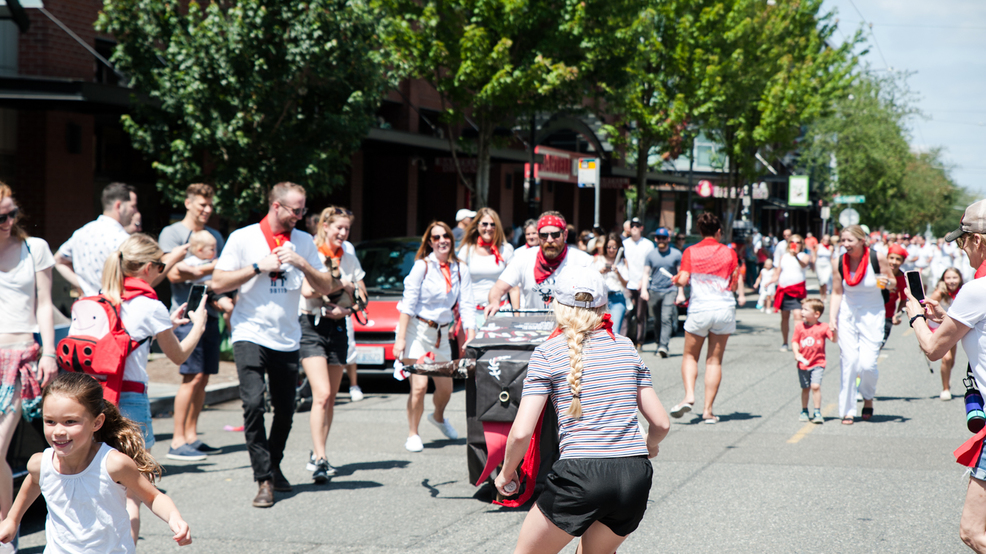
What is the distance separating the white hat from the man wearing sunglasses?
38.3ft

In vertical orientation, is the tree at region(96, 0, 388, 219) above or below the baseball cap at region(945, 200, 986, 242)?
above

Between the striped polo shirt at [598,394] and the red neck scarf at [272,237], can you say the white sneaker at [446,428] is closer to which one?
the red neck scarf at [272,237]

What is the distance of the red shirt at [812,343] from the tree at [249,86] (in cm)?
619

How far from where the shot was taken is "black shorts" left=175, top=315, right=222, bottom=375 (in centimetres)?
763

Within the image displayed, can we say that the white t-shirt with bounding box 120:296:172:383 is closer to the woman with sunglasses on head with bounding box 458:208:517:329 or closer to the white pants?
the woman with sunglasses on head with bounding box 458:208:517:329

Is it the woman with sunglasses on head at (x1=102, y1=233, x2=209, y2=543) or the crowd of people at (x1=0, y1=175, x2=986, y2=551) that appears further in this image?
the woman with sunglasses on head at (x1=102, y1=233, x2=209, y2=543)

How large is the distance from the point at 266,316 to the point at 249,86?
6.28 m

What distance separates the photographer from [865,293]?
8.88 metres

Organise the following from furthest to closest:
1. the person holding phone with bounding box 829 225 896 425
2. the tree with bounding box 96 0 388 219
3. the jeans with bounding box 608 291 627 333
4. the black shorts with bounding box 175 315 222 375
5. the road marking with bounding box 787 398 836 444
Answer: the jeans with bounding box 608 291 627 333 < the tree with bounding box 96 0 388 219 < the person holding phone with bounding box 829 225 896 425 < the road marking with bounding box 787 398 836 444 < the black shorts with bounding box 175 315 222 375

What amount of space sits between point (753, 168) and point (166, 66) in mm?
23730

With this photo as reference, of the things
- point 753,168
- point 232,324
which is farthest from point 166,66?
point 753,168

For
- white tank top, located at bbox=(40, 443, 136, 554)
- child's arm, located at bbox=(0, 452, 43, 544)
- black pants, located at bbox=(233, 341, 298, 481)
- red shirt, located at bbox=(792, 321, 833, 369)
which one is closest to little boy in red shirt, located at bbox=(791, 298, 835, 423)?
red shirt, located at bbox=(792, 321, 833, 369)

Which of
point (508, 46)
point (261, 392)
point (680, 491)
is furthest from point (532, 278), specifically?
point (508, 46)

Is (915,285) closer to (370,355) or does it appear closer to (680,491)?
(680,491)
